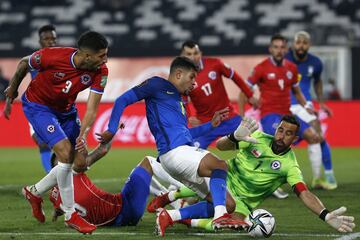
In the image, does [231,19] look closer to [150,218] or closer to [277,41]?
[277,41]

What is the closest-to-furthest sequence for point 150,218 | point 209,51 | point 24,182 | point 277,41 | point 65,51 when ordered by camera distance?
point 65,51 < point 150,218 < point 277,41 < point 24,182 < point 209,51

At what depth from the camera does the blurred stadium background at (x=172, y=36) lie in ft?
71.8

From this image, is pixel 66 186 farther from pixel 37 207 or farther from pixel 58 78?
pixel 58 78

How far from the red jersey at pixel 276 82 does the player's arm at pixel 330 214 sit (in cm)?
529

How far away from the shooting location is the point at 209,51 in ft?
89.0

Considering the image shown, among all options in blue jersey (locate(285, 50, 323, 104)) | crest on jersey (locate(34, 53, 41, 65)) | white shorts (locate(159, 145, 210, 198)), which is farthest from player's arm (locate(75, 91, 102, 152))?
blue jersey (locate(285, 50, 323, 104))

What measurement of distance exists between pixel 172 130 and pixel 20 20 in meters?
24.7

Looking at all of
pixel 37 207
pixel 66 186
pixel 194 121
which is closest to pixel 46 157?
pixel 194 121

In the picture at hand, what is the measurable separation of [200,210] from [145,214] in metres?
1.62

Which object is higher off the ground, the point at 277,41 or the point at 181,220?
the point at 277,41

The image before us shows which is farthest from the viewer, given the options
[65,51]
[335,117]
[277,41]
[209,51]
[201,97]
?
[209,51]

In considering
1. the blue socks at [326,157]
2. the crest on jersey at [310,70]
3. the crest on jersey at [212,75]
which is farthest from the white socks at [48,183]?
the crest on jersey at [310,70]

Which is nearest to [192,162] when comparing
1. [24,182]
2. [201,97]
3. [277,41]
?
[201,97]

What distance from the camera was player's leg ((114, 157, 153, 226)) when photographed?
8.80 meters
